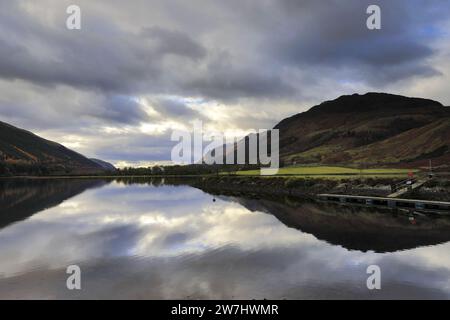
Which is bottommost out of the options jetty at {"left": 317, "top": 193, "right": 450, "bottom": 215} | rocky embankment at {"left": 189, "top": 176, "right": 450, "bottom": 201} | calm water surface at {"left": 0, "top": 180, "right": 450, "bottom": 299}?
calm water surface at {"left": 0, "top": 180, "right": 450, "bottom": 299}

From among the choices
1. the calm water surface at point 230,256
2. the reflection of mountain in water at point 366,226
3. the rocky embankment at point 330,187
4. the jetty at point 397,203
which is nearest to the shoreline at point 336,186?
the rocky embankment at point 330,187

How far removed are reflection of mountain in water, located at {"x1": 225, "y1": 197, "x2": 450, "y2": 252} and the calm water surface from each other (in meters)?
0.14

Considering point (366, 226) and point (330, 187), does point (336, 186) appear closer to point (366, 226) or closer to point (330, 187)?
point (330, 187)

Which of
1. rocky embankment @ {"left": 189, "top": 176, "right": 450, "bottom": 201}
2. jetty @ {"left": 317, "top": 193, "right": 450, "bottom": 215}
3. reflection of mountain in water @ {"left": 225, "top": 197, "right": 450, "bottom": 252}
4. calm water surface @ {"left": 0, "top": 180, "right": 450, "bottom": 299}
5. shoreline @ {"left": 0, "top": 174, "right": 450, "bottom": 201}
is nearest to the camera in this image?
calm water surface @ {"left": 0, "top": 180, "right": 450, "bottom": 299}

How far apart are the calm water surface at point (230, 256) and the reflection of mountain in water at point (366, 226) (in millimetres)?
144

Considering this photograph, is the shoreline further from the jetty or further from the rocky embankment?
the jetty

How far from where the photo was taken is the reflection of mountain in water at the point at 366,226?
38562 millimetres

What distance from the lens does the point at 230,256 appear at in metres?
34.1

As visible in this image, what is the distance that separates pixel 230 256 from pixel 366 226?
2376cm

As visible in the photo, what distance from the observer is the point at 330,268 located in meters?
29.2

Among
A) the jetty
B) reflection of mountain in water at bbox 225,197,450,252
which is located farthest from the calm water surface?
the jetty

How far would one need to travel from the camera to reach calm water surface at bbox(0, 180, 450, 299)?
24.4 metres

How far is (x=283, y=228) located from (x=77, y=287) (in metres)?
31.3
